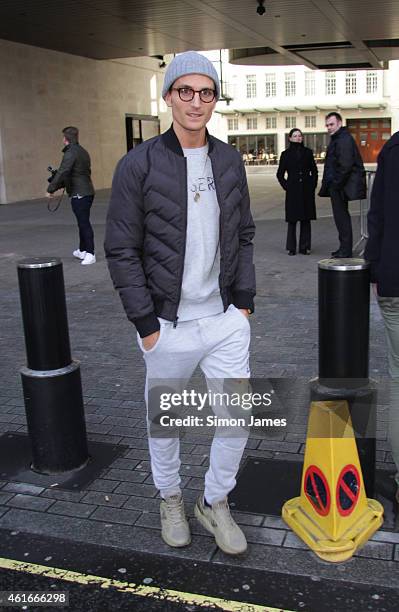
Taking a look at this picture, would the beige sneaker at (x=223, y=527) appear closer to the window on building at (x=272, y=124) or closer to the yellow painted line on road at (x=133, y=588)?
the yellow painted line on road at (x=133, y=588)

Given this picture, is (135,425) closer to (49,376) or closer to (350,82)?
(49,376)

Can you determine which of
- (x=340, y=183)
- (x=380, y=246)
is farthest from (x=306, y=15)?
(x=380, y=246)

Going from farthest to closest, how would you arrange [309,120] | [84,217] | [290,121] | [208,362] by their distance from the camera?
[290,121] → [309,120] → [84,217] → [208,362]

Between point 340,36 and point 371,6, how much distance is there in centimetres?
474

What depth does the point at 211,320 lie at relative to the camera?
282cm

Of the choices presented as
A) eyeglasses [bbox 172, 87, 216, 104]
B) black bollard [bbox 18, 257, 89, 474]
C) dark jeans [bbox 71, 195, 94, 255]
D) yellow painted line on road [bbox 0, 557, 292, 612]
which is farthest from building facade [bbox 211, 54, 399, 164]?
yellow painted line on road [bbox 0, 557, 292, 612]

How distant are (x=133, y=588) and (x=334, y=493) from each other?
928 mm

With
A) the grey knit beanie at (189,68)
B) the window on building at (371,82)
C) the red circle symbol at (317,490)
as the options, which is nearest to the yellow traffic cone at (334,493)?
the red circle symbol at (317,490)

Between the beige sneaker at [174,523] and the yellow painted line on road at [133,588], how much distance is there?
11.5 inches

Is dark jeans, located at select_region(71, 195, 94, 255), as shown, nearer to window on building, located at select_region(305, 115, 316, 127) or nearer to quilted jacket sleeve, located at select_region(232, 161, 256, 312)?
quilted jacket sleeve, located at select_region(232, 161, 256, 312)

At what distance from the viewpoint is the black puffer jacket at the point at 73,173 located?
383 inches

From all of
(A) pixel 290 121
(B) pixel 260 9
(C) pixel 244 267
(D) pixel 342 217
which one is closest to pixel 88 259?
(D) pixel 342 217

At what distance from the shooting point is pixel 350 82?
2296 inches

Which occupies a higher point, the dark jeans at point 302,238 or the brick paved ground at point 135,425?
the dark jeans at point 302,238
